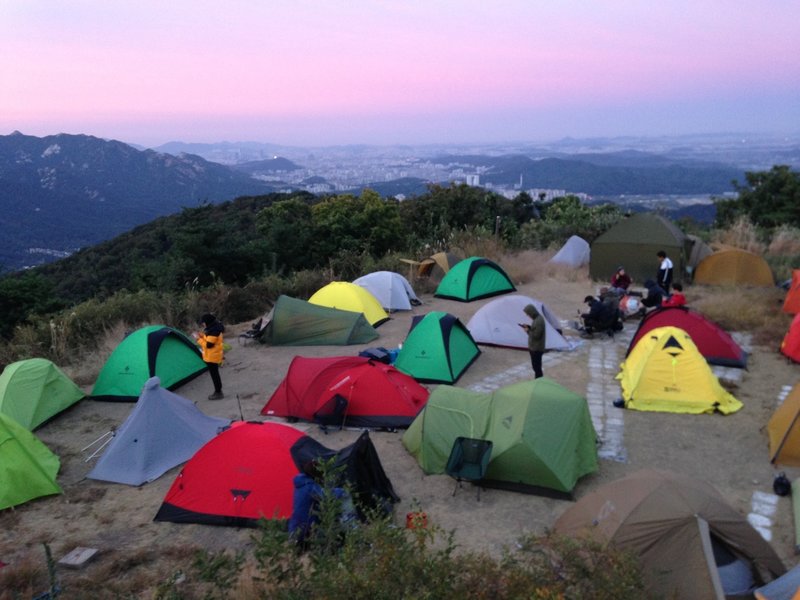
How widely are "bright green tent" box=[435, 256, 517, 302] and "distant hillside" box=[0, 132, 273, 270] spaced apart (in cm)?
5008

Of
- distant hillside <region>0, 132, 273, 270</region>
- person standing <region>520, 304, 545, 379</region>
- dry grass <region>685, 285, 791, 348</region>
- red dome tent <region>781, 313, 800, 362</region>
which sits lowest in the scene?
distant hillside <region>0, 132, 273, 270</region>

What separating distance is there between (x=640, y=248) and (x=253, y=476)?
1313cm

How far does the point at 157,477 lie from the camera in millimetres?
7301

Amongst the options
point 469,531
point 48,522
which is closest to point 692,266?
point 469,531

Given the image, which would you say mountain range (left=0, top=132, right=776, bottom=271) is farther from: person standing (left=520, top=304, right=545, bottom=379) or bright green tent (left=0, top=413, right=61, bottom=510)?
bright green tent (left=0, top=413, right=61, bottom=510)

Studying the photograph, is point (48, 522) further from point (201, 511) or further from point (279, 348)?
point (279, 348)

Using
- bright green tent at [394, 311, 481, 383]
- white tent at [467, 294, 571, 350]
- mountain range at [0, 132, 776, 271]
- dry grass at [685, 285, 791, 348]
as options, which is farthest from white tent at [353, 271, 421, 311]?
mountain range at [0, 132, 776, 271]

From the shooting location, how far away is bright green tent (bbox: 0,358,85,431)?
878cm

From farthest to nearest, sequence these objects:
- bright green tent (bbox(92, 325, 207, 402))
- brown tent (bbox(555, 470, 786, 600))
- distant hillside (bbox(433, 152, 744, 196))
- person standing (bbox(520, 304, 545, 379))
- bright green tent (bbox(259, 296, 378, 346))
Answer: distant hillside (bbox(433, 152, 744, 196)), bright green tent (bbox(259, 296, 378, 346)), bright green tent (bbox(92, 325, 207, 402)), person standing (bbox(520, 304, 545, 379)), brown tent (bbox(555, 470, 786, 600))

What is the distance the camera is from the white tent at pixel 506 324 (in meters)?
11.7

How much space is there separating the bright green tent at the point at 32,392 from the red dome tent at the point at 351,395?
3.26 meters

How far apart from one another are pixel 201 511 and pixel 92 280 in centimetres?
2811

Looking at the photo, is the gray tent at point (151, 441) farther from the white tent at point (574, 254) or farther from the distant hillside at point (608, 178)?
the distant hillside at point (608, 178)

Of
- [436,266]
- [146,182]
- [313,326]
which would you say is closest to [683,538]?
[313,326]
